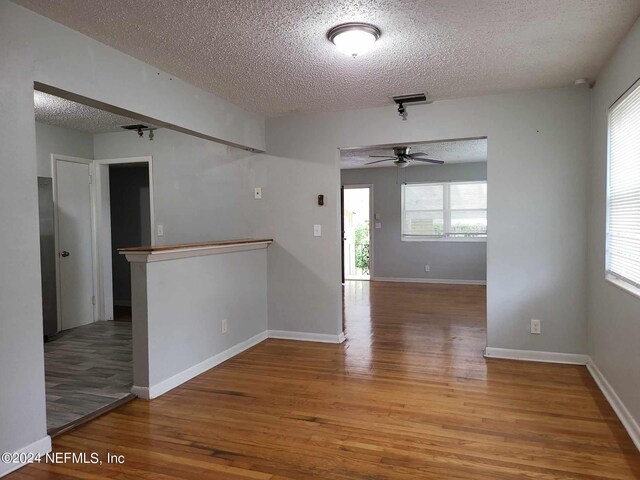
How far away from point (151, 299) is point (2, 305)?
1008mm

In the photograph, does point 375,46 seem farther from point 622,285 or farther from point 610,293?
point 610,293

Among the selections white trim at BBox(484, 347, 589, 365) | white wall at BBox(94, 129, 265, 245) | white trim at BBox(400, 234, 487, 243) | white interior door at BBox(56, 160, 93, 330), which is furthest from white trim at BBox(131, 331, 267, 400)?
white trim at BBox(400, 234, 487, 243)

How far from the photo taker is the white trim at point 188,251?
3012 millimetres

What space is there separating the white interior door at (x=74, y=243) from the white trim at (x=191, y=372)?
7.78ft

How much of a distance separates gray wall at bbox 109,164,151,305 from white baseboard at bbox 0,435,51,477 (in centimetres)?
462

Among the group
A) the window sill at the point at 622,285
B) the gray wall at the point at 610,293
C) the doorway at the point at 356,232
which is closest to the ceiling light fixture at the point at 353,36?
the gray wall at the point at 610,293

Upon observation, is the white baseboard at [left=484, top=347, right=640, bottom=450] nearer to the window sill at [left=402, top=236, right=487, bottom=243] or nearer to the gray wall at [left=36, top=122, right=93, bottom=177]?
the window sill at [left=402, top=236, right=487, bottom=243]

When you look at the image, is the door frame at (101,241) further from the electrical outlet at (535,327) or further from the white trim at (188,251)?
the electrical outlet at (535,327)

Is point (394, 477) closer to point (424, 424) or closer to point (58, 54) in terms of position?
point (424, 424)

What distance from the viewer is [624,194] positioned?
2666 millimetres

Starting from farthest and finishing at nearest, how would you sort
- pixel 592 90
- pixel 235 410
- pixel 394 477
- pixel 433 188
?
pixel 433 188
pixel 592 90
pixel 235 410
pixel 394 477

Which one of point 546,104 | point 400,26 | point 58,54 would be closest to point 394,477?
point 400,26

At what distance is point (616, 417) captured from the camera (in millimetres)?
2643

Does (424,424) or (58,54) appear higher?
(58,54)
